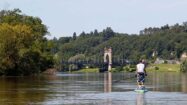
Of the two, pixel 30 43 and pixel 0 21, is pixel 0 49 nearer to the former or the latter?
pixel 30 43

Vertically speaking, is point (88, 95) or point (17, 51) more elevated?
point (17, 51)

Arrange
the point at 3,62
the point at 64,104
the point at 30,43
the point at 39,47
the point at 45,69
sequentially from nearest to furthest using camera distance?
the point at 64,104, the point at 3,62, the point at 30,43, the point at 39,47, the point at 45,69

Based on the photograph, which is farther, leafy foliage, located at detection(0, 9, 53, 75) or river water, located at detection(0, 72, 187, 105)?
leafy foliage, located at detection(0, 9, 53, 75)

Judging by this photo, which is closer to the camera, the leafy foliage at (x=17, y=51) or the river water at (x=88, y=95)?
the river water at (x=88, y=95)

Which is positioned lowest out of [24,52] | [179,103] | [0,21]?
[179,103]

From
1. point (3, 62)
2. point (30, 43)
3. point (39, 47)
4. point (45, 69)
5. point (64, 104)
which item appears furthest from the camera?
point (45, 69)

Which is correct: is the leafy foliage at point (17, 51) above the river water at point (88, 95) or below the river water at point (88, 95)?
above

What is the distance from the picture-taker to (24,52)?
98.7m

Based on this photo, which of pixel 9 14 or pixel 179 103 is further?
pixel 9 14

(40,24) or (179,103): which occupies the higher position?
(40,24)

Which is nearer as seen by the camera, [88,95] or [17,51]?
[88,95]

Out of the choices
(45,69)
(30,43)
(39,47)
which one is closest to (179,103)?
(30,43)

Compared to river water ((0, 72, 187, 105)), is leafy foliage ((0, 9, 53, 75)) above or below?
above

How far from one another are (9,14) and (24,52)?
29.0 metres
